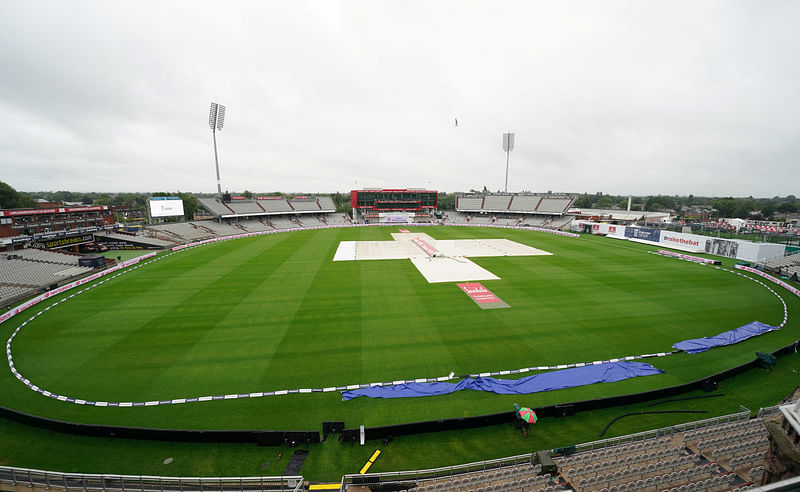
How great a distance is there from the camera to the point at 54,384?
45.4 ft

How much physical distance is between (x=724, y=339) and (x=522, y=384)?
1272 centimetres

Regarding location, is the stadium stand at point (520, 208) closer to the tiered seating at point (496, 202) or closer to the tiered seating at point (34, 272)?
the tiered seating at point (496, 202)

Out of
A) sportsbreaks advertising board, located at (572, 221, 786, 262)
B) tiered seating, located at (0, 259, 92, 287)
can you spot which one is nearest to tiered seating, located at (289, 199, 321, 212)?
tiered seating, located at (0, 259, 92, 287)

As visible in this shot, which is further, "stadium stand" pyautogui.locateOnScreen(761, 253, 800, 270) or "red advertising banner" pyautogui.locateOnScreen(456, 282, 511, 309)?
"stadium stand" pyautogui.locateOnScreen(761, 253, 800, 270)

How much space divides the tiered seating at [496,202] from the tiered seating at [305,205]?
43554mm

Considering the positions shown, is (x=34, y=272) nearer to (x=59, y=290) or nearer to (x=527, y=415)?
A: (x=59, y=290)

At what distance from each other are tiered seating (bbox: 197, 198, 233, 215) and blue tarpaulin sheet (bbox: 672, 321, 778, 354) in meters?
71.1

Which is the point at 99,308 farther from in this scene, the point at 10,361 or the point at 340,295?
the point at 340,295

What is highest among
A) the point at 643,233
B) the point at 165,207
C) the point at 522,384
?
the point at 165,207

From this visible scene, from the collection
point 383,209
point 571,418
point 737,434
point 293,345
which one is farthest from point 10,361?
point 383,209

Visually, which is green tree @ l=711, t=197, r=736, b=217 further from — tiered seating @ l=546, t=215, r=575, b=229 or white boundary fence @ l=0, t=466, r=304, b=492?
white boundary fence @ l=0, t=466, r=304, b=492

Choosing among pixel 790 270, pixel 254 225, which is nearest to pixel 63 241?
pixel 254 225

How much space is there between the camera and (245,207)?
71.1m

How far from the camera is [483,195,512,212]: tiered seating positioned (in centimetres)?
8497
